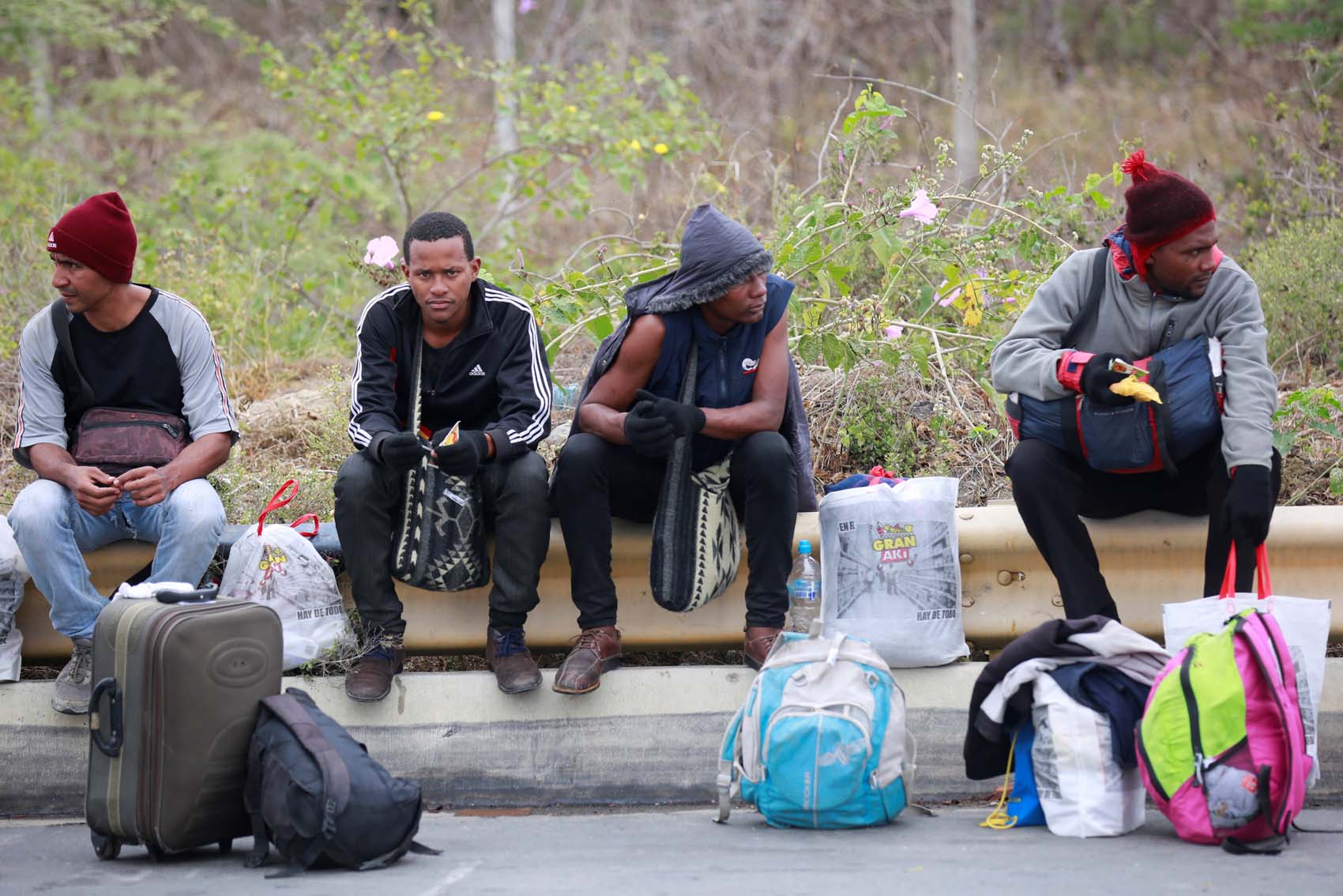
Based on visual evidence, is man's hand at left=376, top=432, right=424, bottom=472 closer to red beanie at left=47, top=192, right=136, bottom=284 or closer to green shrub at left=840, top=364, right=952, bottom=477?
red beanie at left=47, top=192, right=136, bottom=284

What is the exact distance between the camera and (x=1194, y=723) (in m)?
3.79

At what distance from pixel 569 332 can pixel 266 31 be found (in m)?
16.2

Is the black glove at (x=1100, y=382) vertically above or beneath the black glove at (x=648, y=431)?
above

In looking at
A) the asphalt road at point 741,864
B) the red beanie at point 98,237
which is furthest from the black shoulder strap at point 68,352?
the asphalt road at point 741,864

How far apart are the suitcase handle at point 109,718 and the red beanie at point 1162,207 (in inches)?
135

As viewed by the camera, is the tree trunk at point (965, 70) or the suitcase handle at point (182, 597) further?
the tree trunk at point (965, 70)

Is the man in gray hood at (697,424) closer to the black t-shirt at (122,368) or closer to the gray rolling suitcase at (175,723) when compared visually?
the gray rolling suitcase at (175,723)

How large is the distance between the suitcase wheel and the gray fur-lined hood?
7.67 ft

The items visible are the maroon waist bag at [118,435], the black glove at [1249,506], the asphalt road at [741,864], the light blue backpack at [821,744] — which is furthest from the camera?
the maroon waist bag at [118,435]

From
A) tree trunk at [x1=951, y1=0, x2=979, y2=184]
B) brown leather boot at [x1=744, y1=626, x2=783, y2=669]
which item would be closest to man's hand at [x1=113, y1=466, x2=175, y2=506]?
brown leather boot at [x1=744, y1=626, x2=783, y2=669]

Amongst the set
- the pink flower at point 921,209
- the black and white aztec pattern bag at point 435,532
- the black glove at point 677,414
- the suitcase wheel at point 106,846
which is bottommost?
the suitcase wheel at point 106,846

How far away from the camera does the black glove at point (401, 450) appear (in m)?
4.61

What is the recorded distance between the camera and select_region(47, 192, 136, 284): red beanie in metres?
4.98

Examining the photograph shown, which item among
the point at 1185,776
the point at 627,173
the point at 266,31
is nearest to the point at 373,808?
the point at 1185,776
